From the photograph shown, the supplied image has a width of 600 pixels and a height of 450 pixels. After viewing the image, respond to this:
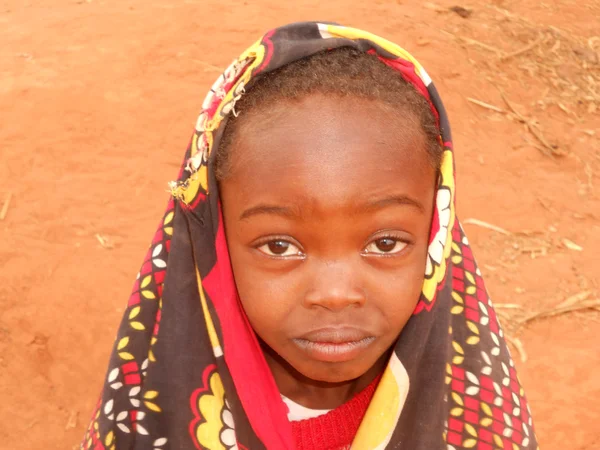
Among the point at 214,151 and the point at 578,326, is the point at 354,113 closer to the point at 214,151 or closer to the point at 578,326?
the point at 214,151

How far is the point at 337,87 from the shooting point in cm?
148

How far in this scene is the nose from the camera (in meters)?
1.44

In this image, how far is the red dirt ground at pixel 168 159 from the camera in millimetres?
3168

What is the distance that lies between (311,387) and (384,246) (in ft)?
1.89

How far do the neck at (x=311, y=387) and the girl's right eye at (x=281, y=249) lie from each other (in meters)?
0.46

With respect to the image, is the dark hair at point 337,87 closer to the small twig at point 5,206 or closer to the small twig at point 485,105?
the small twig at point 5,206

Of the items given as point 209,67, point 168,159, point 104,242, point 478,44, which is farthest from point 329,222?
point 478,44

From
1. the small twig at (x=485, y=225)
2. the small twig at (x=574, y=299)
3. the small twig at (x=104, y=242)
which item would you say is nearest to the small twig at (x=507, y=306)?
the small twig at (x=574, y=299)

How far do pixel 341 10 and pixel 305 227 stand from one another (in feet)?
17.0

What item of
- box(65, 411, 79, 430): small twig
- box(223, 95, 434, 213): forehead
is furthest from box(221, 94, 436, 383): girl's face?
box(65, 411, 79, 430): small twig

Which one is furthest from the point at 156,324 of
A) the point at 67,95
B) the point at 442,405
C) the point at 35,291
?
the point at 67,95

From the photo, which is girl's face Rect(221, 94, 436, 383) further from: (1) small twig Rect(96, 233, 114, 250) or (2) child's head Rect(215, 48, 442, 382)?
(1) small twig Rect(96, 233, 114, 250)

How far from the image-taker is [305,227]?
146cm

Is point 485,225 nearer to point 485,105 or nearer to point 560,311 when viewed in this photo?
point 560,311
